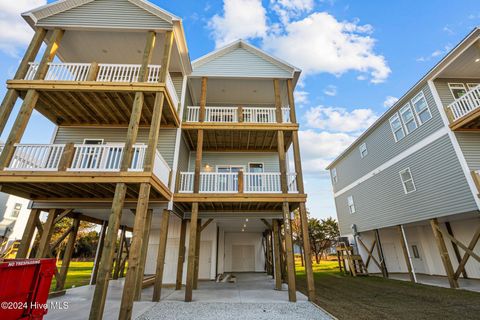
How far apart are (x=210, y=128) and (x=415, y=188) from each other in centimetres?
1198

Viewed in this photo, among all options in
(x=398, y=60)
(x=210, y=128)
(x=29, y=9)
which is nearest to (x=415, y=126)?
(x=398, y=60)

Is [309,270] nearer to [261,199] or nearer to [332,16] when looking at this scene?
[261,199]

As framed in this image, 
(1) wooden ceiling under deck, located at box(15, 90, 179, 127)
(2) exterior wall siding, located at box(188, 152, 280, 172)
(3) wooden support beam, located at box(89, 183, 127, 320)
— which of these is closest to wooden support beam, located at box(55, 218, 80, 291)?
(1) wooden ceiling under deck, located at box(15, 90, 179, 127)

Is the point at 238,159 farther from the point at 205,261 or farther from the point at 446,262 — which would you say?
the point at 446,262

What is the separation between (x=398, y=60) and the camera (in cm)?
1409

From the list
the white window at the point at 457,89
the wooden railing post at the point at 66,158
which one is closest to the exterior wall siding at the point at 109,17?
the wooden railing post at the point at 66,158

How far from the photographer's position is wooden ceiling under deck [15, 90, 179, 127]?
7816mm

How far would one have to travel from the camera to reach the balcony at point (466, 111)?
8.98 metres

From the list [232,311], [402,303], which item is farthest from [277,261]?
[402,303]

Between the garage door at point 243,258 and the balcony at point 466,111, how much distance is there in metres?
15.9

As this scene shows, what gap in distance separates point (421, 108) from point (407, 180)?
418 cm

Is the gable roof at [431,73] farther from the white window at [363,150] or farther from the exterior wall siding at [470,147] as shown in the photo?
the exterior wall siding at [470,147]

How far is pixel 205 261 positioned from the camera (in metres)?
12.9

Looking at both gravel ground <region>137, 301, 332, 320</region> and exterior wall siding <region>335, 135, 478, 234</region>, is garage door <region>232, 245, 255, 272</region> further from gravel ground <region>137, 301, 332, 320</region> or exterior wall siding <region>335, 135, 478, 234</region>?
gravel ground <region>137, 301, 332, 320</region>
